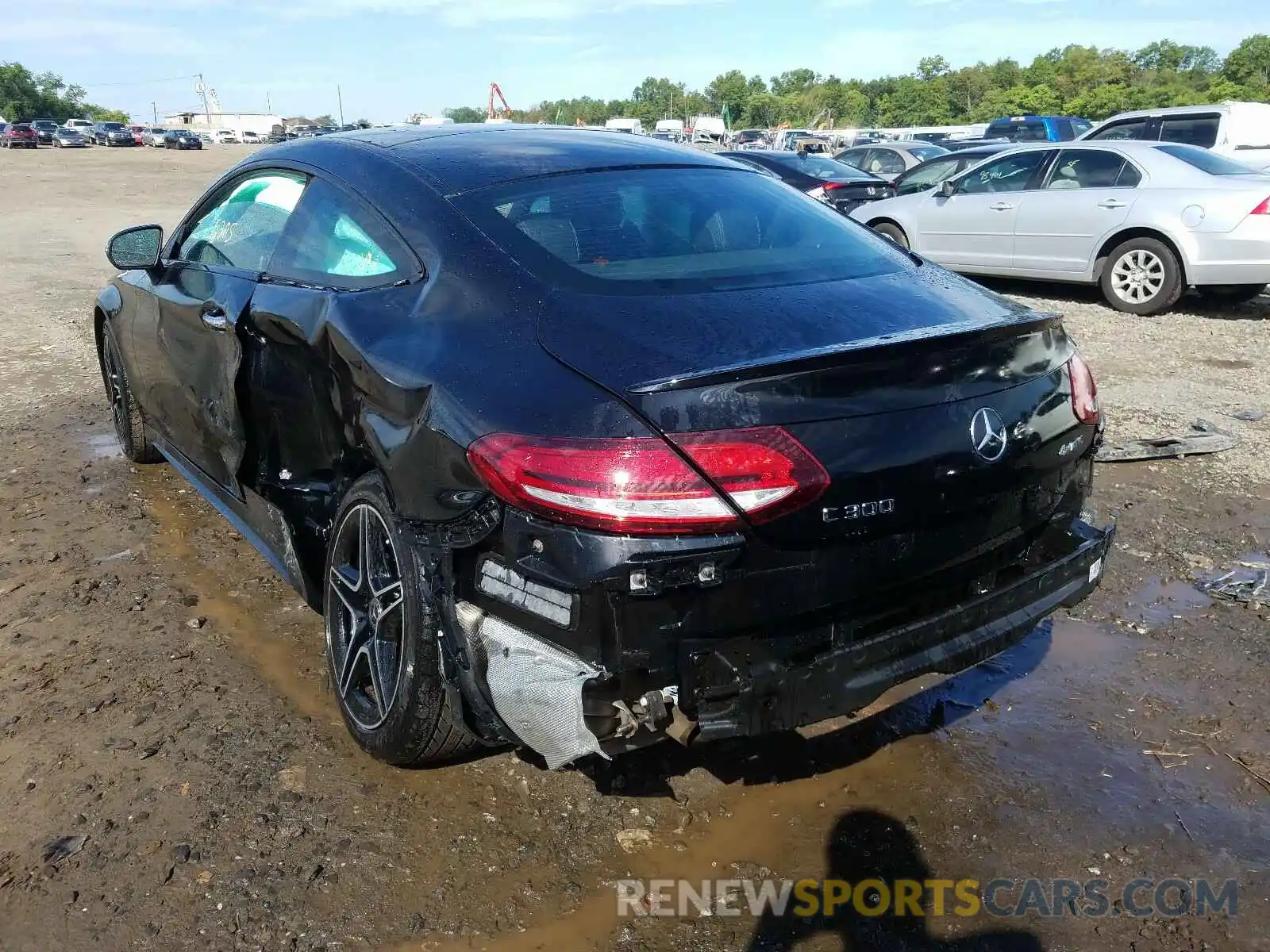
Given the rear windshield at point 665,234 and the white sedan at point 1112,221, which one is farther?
the white sedan at point 1112,221

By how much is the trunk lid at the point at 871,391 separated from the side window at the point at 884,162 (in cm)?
1619

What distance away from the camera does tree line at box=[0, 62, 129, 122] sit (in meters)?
90.7

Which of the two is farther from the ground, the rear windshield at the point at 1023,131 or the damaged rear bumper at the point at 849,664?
the rear windshield at the point at 1023,131

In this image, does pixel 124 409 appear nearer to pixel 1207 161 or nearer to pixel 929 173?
pixel 1207 161

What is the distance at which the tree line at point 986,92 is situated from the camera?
67250 mm

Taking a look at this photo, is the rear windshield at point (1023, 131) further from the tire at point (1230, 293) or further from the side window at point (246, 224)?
the side window at point (246, 224)

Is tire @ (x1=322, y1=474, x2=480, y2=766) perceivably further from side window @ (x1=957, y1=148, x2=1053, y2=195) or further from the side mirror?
side window @ (x1=957, y1=148, x2=1053, y2=195)

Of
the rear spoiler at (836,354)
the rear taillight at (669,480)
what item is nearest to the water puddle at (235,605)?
the rear taillight at (669,480)

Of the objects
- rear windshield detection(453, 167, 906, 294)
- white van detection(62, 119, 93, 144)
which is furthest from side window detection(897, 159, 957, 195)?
white van detection(62, 119, 93, 144)

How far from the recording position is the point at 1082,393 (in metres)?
2.69

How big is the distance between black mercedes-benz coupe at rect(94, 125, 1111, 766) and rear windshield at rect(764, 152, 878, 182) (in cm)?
1018

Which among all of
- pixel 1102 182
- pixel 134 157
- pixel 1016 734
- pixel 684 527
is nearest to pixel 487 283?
pixel 684 527

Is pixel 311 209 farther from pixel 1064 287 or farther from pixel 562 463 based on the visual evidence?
pixel 1064 287

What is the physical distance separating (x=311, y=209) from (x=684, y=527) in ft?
6.27
